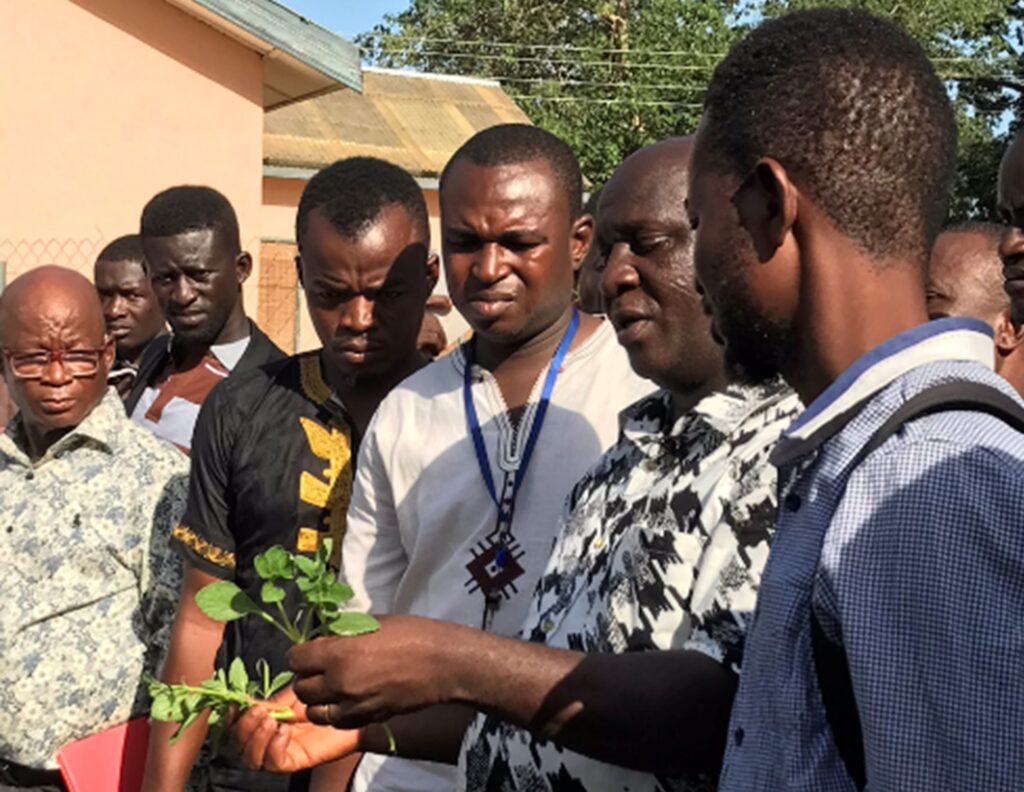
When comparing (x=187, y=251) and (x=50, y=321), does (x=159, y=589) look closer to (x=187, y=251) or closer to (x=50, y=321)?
(x=50, y=321)

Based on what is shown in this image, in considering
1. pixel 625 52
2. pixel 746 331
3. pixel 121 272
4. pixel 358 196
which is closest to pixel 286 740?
pixel 746 331

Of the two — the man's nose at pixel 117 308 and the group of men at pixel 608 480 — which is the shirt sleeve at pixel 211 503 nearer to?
the group of men at pixel 608 480

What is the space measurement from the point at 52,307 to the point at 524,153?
6.26 feet

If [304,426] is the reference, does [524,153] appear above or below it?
above

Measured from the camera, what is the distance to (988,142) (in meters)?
26.2

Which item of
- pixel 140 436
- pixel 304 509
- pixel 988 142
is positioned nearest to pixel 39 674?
pixel 140 436

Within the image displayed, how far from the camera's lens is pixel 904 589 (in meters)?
1.43

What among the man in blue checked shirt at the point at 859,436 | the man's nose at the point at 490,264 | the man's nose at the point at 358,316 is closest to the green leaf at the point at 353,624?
the man in blue checked shirt at the point at 859,436

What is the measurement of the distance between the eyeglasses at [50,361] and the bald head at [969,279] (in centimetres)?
245

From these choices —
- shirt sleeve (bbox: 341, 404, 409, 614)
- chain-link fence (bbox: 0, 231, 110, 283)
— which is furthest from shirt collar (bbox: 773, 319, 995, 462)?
chain-link fence (bbox: 0, 231, 110, 283)

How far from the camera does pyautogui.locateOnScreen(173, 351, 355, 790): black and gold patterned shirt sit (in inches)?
144

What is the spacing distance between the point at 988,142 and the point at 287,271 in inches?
616

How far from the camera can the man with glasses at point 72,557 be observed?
4.11 m

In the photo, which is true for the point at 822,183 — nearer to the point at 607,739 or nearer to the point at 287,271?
the point at 607,739
